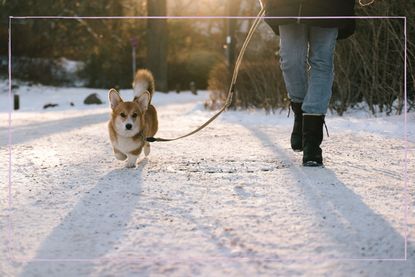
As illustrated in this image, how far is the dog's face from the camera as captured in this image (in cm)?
383

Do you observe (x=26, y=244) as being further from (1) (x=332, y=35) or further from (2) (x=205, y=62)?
(2) (x=205, y=62)

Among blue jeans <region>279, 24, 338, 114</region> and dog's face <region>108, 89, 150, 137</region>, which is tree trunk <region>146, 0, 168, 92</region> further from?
blue jeans <region>279, 24, 338, 114</region>

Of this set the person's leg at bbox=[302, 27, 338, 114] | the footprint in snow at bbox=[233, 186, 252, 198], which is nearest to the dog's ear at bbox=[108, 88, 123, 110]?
the person's leg at bbox=[302, 27, 338, 114]

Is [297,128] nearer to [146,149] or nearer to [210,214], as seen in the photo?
[146,149]

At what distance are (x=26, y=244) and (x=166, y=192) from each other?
949 mm

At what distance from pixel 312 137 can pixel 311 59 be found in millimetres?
551

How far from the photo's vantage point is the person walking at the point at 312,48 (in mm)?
3439

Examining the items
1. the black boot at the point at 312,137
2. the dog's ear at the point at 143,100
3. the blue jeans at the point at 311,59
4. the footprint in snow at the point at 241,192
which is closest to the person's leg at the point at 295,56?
the blue jeans at the point at 311,59

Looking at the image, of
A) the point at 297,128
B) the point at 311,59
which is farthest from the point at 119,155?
the point at 311,59

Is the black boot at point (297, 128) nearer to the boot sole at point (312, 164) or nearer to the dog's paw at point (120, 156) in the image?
the boot sole at point (312, 164)

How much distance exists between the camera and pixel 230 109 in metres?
11.0

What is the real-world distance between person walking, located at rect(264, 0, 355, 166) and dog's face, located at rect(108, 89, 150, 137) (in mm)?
1113

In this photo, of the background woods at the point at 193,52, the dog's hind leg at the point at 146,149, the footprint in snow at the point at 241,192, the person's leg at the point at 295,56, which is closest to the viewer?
the footprint in snow at the point at 241,192

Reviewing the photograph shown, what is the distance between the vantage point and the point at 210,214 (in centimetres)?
232
